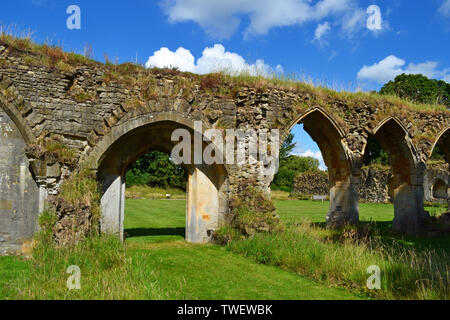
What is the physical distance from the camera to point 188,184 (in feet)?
32.1

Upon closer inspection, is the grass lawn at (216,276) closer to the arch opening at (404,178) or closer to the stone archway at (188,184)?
the stone archway at (188,184)

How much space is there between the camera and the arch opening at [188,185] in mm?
9125

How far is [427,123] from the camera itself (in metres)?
12.3

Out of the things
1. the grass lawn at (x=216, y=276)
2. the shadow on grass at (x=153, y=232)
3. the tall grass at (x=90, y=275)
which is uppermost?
the tall grass at (x=90, y=275)

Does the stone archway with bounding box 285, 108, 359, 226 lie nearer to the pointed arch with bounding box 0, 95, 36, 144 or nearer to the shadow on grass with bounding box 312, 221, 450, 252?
the shadow on grass with bounding box 312, 221, 450, 252

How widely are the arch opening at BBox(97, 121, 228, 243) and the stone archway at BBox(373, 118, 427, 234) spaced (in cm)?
583

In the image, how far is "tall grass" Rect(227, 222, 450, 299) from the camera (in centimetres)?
483

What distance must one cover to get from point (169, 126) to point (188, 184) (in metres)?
1.70

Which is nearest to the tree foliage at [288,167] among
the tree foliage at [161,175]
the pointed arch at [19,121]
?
the tree foliage at [161,175]

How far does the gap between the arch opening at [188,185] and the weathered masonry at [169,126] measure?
0.03 meters

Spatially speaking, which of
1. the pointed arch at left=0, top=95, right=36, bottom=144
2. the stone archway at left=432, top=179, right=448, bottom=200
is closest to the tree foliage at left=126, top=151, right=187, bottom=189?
the stone archway at left=432, top=179, right=448, bottom=200

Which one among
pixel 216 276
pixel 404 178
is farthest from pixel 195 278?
pixel 404 178

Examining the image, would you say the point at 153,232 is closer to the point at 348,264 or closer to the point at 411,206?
the point at 348,264
